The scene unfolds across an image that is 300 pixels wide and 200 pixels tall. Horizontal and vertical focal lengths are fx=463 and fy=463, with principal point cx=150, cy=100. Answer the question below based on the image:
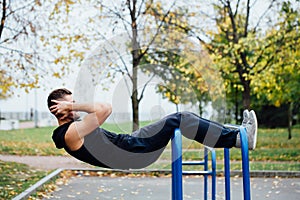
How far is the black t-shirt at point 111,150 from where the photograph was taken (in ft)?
11.3

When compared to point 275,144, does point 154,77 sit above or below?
above

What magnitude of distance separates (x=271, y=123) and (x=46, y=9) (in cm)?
1623

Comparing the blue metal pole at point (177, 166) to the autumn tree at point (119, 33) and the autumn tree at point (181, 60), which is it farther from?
the autumn tree at point (181, 60)

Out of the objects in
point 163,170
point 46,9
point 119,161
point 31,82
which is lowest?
point 163,170

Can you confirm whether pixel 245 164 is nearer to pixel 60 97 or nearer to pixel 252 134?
pixel 252 134

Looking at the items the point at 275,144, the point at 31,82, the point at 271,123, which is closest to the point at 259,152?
the point at 275,144

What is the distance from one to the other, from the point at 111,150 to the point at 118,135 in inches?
5.6

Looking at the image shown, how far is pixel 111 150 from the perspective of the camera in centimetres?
357

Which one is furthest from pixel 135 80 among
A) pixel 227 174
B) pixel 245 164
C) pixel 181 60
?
pixel 245 164

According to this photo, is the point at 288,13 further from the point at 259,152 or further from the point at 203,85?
the point at 259,152

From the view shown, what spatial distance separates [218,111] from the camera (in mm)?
7711

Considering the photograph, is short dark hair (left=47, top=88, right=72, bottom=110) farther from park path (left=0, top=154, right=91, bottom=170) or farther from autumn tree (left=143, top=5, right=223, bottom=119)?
autumn tree (left=143, top=5, right=223, bottom=119)

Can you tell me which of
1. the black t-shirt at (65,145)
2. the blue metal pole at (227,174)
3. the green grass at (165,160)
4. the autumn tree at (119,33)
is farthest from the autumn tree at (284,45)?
the black t-shirt at (65,145)

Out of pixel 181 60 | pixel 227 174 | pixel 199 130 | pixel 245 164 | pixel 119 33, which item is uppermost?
pixel 119 33
